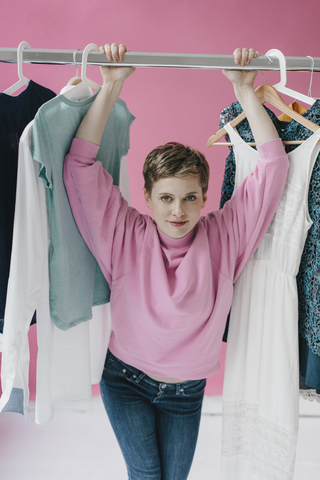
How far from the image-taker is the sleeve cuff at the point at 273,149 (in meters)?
1.08

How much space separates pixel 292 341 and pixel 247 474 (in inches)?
19.2

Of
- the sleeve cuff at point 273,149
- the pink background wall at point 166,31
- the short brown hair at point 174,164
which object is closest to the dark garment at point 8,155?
the short brown hair at point 174,164

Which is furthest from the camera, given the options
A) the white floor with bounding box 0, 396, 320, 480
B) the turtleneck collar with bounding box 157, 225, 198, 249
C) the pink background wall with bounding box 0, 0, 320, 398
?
the pink background wall with bounding box 0, 0, 320, 398

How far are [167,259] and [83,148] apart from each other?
15.3 inches

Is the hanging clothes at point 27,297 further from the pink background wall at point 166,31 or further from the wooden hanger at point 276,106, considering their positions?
the pink background wall at point 166,31

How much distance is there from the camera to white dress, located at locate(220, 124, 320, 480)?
111 cm

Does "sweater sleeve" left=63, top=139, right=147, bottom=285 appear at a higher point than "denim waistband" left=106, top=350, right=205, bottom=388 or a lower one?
higher

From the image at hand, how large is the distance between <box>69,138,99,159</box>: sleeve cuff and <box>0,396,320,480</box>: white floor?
64.3 inches

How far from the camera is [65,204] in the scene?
106 cm

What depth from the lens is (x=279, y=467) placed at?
117 centimetres

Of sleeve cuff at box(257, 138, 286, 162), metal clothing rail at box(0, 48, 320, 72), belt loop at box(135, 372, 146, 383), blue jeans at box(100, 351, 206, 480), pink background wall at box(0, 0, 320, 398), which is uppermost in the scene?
pink background wall at box(0, 0, 320, 398)

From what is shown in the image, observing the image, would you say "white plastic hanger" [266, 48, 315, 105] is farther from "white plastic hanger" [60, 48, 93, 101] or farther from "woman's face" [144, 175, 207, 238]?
"white plastic hanger" [60, 48, 93, 101]

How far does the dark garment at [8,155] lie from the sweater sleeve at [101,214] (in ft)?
0.47

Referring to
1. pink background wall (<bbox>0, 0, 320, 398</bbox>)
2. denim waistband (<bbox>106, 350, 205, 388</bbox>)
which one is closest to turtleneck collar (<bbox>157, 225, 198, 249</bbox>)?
denim waistband (<bbox>106, 350, 205, 388</bbox>)
